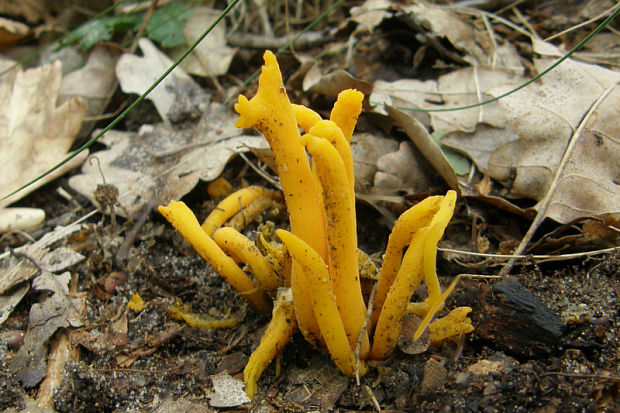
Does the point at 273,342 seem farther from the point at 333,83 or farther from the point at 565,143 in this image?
the point at 565,143

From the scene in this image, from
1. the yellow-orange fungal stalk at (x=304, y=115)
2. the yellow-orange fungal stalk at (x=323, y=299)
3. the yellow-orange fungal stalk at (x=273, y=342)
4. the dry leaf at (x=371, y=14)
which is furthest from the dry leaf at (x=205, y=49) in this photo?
the yellow-orange fungal stalk at (x=323, y=299)

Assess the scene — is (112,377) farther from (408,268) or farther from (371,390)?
(408,268)

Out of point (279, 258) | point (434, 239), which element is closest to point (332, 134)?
point (434, 239)

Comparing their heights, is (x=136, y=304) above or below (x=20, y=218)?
below

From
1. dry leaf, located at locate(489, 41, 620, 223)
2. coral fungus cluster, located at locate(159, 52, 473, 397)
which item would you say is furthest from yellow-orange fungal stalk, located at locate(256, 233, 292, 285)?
dry leaf, located at locate(489, 41, 620, 223)

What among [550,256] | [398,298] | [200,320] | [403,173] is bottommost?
[550,256]

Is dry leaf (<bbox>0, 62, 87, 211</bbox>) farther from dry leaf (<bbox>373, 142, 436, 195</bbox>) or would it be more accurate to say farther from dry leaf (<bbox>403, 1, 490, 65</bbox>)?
dry leaf (<bbox>403, 1, 490, 65</bbox>)
